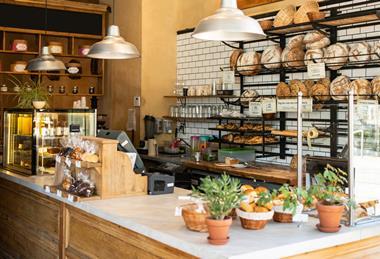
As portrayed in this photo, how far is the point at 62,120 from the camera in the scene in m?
4.43

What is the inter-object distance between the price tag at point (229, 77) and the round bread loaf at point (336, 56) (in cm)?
131

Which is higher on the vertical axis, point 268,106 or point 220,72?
point 220,72

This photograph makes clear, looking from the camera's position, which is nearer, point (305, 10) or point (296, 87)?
point (305, 10)

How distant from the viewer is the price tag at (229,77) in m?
5.60

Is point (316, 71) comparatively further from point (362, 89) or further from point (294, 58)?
point (362, 89)

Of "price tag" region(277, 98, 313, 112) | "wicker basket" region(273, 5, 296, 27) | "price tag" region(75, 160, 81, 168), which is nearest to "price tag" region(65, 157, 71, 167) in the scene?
"price tag" region(75, 160, 81, 168)

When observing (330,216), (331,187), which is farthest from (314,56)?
(330,216)

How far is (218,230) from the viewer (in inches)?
82.0

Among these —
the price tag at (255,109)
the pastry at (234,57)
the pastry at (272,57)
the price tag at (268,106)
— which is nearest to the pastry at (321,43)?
the pastry at (272,57)

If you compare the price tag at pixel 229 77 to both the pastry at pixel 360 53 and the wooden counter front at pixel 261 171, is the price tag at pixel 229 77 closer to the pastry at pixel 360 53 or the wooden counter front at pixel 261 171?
the wooden counter front at pixel 261 171

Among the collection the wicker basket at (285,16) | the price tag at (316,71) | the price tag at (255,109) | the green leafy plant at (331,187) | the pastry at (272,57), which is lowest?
the green leafy plant at (331,187)

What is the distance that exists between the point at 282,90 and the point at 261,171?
2.83 feet

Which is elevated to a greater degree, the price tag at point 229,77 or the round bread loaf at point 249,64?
the round bread loaf at point 249,64

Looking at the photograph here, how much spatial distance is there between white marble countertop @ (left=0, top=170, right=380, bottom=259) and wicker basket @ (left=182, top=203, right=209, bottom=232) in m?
0.03
